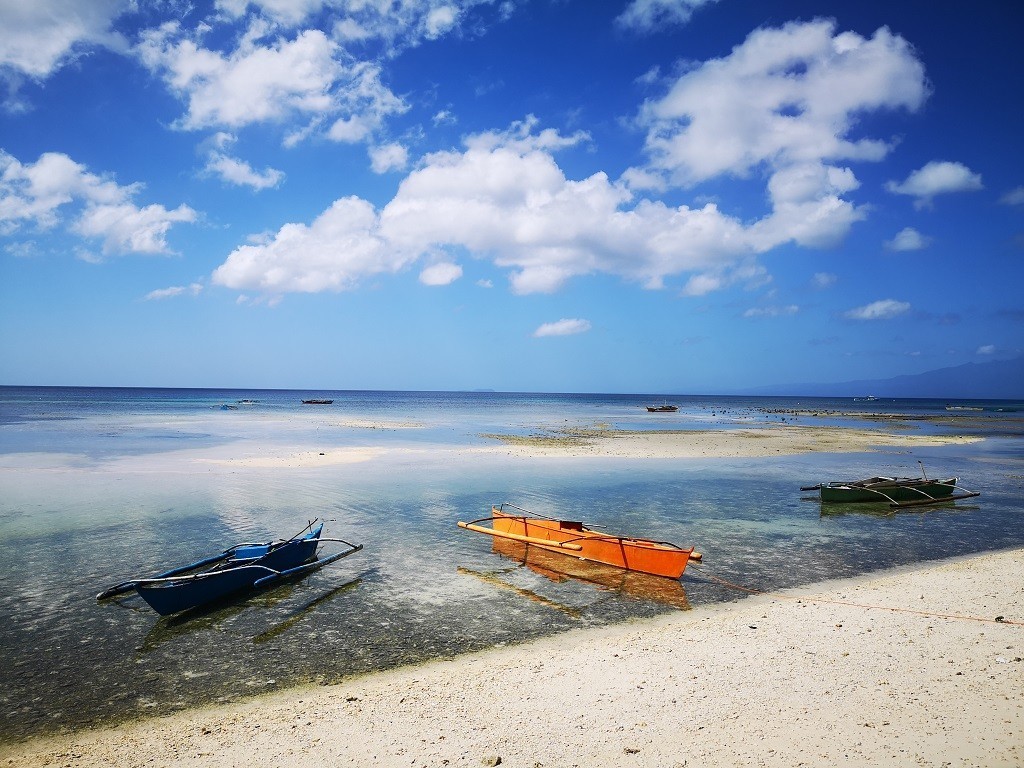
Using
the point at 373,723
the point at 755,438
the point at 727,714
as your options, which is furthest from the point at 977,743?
the point at 755,438

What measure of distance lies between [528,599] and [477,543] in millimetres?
4355

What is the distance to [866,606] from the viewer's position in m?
10.9

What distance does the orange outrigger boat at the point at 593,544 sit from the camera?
12.9m

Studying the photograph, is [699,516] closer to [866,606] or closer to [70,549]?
[866,606]

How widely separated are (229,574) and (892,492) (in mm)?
23103

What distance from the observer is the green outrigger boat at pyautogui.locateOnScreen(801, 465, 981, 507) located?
21672 mm

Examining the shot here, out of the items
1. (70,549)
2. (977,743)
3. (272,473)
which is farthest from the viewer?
(272,473)

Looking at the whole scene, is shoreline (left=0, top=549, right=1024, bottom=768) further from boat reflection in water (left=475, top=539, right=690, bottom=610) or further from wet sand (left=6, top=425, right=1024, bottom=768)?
boat reflection in water (left=475, top=539, right=690, bottom=610)

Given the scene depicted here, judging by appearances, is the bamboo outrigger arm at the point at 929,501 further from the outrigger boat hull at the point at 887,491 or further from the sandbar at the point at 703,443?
the sandbar at the point at 703,443

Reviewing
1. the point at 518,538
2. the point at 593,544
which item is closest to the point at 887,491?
the point at 593,544

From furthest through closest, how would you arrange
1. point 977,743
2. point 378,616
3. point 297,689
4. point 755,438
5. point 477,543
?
point 755,438
point 477,543
point 378,616
point 297,689
point 977,743

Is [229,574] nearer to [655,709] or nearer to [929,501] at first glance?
[655,709]

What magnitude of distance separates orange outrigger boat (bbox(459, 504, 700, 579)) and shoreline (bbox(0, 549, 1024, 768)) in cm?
278

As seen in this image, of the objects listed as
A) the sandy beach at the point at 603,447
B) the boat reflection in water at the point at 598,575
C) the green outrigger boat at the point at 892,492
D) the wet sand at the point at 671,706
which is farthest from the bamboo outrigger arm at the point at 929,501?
the boat reflection in water at the point at 598,575
